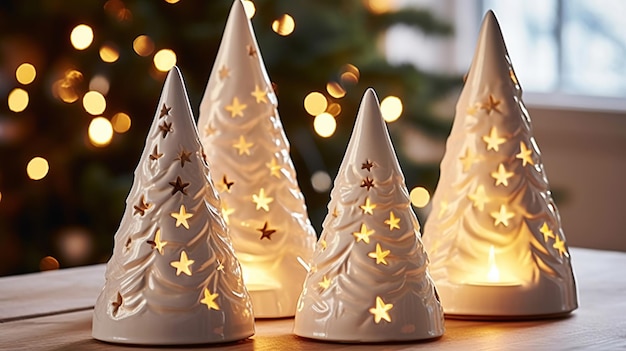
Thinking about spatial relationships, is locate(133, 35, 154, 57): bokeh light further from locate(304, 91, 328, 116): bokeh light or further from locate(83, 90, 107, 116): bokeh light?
locate(304, 91, 328, 116): bokeh light

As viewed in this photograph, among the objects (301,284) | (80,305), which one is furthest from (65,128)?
(301,284)

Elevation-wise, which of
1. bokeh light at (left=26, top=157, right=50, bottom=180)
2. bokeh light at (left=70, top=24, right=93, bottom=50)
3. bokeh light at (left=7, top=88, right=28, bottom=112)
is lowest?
bokeh light at (left=26, top=157, right=50, bottom=180)

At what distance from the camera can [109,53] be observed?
7.51ft

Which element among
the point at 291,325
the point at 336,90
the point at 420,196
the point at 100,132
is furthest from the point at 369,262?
the point at 420,196

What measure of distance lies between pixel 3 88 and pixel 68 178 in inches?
8.9

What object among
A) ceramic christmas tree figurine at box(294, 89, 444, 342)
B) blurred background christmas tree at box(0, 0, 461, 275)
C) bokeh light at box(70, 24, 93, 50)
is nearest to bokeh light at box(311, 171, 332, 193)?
blurred background christmas tree at box(0, 0, 461, 275)

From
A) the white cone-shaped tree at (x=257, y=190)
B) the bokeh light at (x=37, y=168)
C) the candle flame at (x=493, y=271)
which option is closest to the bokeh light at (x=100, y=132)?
the bokeh light at (x=37, y=168)

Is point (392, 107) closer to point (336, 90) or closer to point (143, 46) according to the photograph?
point (336, 90)

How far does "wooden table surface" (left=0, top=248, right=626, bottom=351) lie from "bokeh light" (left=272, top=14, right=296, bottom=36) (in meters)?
1.24

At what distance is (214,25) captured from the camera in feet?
7.66

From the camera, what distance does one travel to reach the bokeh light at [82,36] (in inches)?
89.4

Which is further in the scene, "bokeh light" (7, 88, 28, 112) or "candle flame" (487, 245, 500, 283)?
"bokeh light" (7, 88, 28, 112)

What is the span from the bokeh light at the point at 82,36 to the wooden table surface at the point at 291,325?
1112 millimetres

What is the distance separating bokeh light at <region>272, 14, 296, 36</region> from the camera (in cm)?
238
